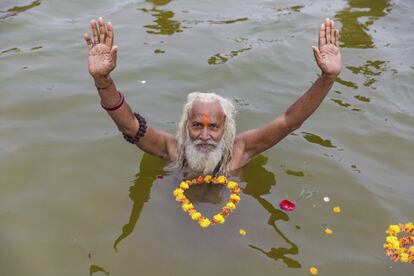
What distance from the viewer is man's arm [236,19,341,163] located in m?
4.70

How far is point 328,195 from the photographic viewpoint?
6000 millimetres

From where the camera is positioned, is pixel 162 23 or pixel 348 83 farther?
pixel 162 23

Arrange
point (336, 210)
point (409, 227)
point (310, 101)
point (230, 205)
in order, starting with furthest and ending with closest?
point (336, 210) < point (230, 205) < point (409, 227) < point (310, 101)

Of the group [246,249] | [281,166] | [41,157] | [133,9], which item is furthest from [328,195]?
[133,9]

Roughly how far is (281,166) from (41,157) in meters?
3.17

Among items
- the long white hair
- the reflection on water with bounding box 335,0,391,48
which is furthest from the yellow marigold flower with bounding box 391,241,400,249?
the reflection on water with bounding box 335,0,391,48

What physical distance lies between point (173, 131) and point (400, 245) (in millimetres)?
3452

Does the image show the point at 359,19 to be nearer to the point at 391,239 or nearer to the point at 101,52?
the point at 391,239

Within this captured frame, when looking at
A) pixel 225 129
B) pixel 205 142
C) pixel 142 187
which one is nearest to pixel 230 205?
pixel 205 142

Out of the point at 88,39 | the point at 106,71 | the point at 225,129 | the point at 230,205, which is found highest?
the point at 88,39

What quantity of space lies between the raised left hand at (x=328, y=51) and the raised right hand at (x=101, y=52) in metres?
1.94

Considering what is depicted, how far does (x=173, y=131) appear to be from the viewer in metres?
7.13

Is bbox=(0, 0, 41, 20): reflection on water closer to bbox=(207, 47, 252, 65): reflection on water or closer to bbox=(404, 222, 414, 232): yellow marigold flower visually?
bbox=(207, 47, 252, 65): reflection on water

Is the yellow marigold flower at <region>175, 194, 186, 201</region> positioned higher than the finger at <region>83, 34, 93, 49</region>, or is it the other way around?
the finger at <region>83, 34, 93, 49</region>
